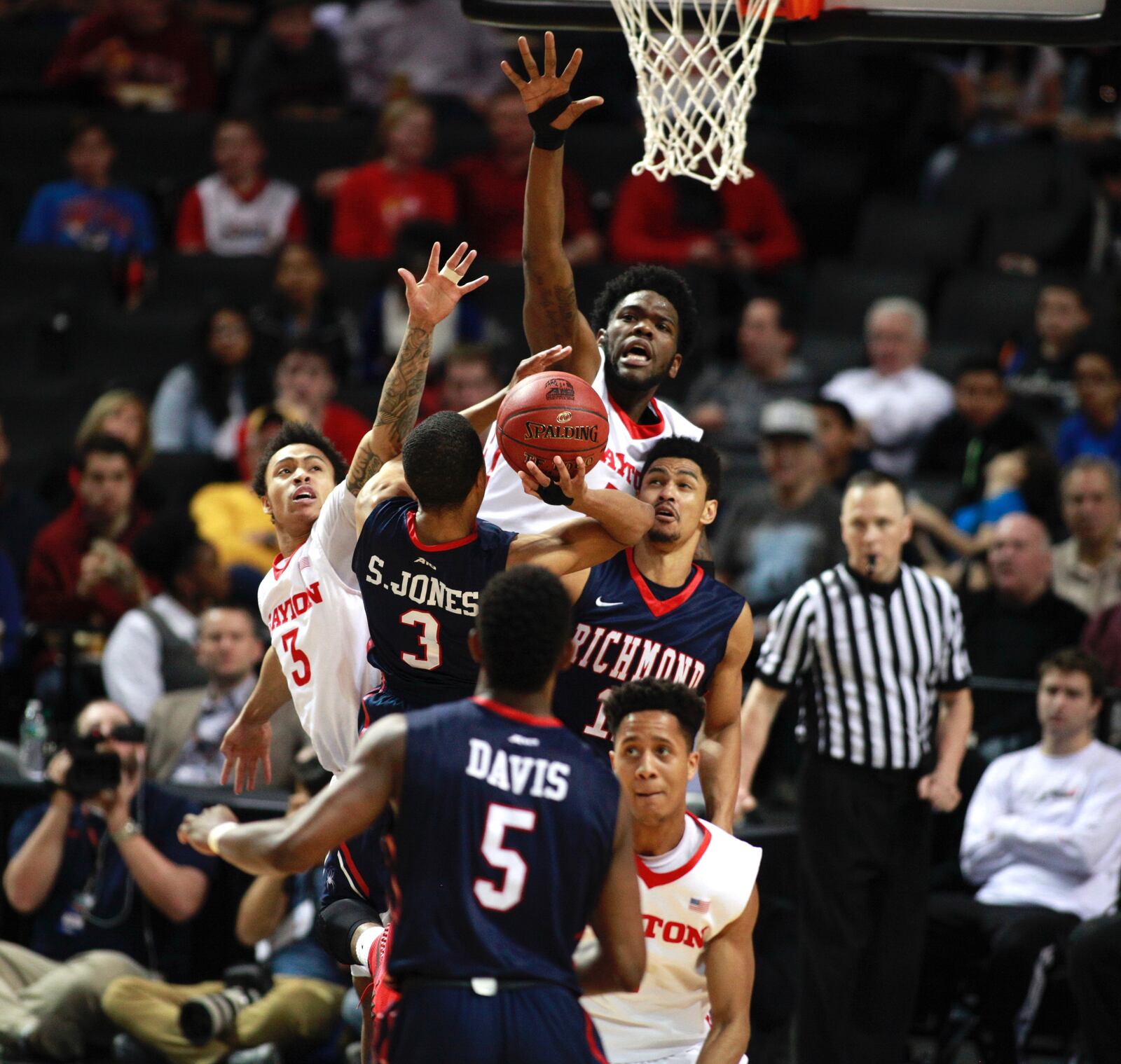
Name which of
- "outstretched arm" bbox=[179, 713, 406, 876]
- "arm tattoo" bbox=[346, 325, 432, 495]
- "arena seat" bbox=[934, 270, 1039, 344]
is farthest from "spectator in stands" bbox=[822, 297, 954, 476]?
"outstretched arm" bbox=[179, 713, 406, 876]

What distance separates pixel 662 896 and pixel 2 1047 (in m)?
3.28

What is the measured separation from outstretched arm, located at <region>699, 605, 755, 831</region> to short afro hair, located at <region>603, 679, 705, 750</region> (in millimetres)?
575

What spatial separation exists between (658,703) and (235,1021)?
2904 millimetres

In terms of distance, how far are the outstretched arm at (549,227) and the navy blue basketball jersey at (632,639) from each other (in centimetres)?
72

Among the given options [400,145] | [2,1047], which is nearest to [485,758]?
[2,1047]

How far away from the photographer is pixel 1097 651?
827 centimetres

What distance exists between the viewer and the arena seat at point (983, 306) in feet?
35.2

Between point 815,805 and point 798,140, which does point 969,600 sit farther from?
point 798,140

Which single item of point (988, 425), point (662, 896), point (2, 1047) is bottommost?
point (2, 1047)

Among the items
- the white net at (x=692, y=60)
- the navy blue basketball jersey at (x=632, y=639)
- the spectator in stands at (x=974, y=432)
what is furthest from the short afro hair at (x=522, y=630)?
the spectator in stands at (x=974, y=432)

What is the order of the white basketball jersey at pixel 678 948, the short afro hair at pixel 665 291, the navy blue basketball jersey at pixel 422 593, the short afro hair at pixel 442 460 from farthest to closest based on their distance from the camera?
the short afro hair at pixel 665 291 → the white basketball jersey at pixel 678 948 → the navy blue basketball jersey at pixel 422 593 → the short afro hair at pixel 442 460

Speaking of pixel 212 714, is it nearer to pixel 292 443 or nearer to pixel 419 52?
pixel 292 443

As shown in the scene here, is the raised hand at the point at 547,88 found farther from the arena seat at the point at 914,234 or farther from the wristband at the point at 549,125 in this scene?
the arena seat at the point at 914,234

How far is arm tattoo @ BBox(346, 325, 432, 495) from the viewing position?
17.9 feet
